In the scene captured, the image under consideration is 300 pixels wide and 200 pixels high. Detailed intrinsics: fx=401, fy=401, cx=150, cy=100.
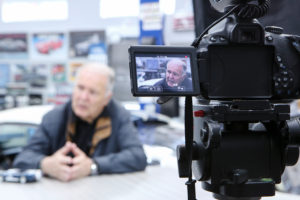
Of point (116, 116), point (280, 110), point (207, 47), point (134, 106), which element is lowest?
point (134, 106)

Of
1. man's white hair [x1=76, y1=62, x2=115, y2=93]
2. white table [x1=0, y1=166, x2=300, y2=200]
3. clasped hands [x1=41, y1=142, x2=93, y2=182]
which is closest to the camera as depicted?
white table [x1=0, y1=166, x2=300, y2=200]

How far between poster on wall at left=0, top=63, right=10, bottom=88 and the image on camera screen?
3.44m

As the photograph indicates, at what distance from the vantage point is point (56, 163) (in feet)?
4.45

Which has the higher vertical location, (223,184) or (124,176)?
(223,184)

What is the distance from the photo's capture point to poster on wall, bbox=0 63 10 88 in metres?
3.88

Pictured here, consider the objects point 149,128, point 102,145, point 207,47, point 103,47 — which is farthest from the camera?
point 103,47

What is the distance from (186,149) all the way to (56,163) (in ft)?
2.35

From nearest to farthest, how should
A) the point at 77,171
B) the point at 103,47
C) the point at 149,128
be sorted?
the point at 77,171, the point at 149,128, the point at 103,47

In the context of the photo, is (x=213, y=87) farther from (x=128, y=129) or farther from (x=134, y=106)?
(x=134, y=106)

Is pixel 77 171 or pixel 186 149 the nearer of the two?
pixel 186 149

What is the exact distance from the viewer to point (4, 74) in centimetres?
397

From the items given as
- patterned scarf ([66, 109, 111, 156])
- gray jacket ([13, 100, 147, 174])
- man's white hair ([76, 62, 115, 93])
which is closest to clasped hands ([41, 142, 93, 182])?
gray jacket ([13, 100, 147, 174])

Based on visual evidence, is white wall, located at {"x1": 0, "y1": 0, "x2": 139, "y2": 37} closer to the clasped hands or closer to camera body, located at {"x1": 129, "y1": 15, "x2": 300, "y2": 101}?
the clasped hands

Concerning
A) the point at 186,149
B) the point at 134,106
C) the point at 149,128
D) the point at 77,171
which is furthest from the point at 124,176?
the point at 134,106
